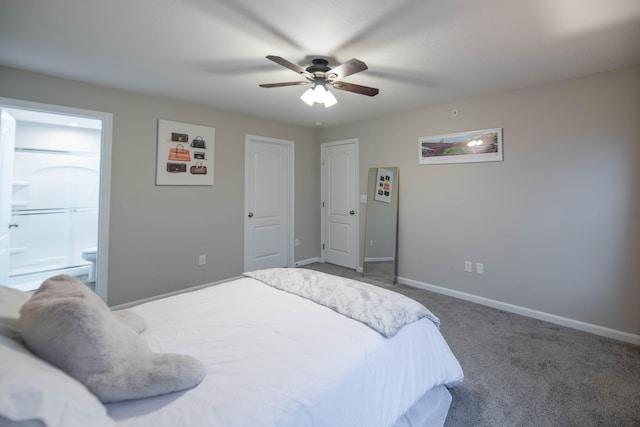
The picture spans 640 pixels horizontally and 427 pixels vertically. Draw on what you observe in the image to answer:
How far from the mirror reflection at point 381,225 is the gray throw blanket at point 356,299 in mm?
2097

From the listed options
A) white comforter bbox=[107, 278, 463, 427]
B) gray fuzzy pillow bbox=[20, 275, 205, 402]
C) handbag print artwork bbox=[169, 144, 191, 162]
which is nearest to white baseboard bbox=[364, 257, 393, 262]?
white comforter bbox=[107, 278, 463, 427]

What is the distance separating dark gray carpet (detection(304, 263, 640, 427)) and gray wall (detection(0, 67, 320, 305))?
2.95 m

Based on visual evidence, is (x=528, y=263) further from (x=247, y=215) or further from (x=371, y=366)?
(x=247, y=215)

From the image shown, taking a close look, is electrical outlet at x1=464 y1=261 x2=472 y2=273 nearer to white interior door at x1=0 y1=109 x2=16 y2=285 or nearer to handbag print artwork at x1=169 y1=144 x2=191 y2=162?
handbag print artwork at x1=169 y1=144 x2=191 y2=162

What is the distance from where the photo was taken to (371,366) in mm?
1266

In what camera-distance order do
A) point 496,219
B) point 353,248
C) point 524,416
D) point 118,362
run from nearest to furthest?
point 118,362 → point 524,416 → point 496,219 → point 353,248

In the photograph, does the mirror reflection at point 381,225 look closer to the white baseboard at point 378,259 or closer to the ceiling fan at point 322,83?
the white baseboard at point 378,259

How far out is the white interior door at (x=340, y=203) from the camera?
4.64 m

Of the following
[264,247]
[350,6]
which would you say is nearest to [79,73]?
[350,6]

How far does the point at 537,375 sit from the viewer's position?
6.71 ft

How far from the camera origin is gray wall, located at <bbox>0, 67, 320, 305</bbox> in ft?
9.60

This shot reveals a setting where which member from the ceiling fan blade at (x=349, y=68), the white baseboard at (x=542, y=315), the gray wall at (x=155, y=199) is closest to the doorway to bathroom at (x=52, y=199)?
the gray wall at (x=155, y=199)

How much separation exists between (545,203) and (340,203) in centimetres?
275

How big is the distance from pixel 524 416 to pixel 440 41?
2.49m
